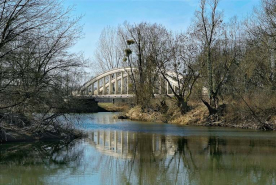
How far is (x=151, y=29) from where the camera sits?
2778 cm

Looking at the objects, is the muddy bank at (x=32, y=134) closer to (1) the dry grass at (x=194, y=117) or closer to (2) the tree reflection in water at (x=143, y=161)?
(2) the tree reflection in water at (x=143, y=161)

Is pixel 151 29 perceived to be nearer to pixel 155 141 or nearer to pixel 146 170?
pixel 155 141

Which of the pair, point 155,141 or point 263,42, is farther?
point 263,42

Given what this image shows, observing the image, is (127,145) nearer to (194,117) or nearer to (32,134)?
(32,134)

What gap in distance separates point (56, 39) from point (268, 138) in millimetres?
9343

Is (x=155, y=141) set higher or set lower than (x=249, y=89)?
lower

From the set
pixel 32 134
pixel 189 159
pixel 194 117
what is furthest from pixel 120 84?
pixel 189 159

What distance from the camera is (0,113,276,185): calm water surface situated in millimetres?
7992

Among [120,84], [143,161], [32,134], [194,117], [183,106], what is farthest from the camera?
[120,84]

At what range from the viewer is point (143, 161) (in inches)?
392

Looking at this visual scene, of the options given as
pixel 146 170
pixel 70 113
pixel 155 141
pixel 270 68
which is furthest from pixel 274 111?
pixel 146 170

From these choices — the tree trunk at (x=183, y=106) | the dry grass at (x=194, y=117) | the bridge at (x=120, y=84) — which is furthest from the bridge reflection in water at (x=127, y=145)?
the bridge at (x=120, y=84)

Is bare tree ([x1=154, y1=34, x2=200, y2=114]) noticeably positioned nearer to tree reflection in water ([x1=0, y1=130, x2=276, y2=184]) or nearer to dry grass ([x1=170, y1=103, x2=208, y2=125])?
dry grass ([x1=170, y1=103, x2=208, y2=125])

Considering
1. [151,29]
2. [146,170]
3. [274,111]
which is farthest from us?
[151,29]
